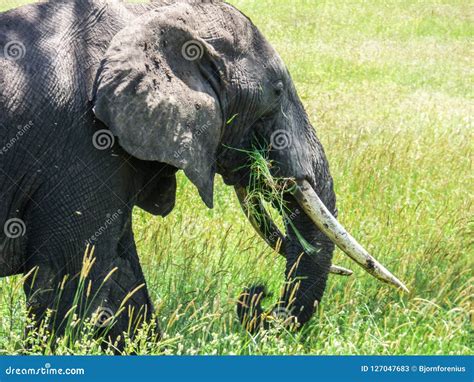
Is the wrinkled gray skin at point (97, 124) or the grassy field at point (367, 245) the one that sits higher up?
the wrinkled gray skin at point (97, 124)

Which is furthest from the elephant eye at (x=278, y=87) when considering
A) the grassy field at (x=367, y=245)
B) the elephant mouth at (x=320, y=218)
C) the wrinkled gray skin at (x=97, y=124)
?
the grassy field at (x=367, y=245)

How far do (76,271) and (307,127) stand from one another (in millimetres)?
1739

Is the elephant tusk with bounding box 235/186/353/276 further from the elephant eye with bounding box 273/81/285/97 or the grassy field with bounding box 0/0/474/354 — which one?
the elephant eye with bounding box 273/81/285/97

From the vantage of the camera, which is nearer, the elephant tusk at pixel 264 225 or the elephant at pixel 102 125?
the elephant at pixel 102 125

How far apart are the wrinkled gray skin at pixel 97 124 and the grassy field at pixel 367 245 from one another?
403 mm

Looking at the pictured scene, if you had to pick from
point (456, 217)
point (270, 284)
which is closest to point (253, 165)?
point (270, 284)

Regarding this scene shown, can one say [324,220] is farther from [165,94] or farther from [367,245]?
[367,245]

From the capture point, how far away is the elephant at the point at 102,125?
15.2ft

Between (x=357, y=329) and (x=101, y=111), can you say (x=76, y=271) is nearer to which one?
(x=101, y=111)

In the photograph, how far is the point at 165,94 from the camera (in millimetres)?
4738

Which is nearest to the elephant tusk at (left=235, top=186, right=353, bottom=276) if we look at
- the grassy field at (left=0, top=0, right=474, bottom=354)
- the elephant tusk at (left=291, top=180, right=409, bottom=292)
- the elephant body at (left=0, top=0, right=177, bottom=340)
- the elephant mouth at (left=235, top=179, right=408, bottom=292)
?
the elephant mouth at (left=235, top=179, right=408, bottom=292)

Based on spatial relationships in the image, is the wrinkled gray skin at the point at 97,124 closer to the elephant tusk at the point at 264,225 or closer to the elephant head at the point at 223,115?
the elephant head at the point at 223,115

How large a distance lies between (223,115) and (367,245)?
2.46 m

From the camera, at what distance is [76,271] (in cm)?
477
